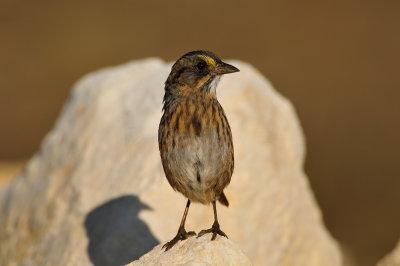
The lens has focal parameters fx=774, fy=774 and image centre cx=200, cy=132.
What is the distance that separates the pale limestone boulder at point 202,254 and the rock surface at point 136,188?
1.30 metres

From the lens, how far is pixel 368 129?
1636cm

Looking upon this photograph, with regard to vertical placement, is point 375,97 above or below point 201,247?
below

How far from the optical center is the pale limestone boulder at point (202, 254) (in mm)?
5250

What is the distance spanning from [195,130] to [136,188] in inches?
57.7

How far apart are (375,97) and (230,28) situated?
6.04 metres

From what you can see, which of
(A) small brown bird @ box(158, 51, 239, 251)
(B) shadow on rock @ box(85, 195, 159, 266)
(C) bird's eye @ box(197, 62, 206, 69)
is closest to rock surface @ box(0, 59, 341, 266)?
(B) shadow on rock @ box(85, 195, 159, 266)

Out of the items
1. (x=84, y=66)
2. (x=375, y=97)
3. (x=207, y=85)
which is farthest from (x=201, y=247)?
(x=84, y=66)

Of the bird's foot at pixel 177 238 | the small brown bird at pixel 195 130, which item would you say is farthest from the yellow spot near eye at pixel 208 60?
the bird's foot at pixel 177 238

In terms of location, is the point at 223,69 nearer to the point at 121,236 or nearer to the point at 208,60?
the point at 208,60

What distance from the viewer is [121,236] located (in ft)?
22.4

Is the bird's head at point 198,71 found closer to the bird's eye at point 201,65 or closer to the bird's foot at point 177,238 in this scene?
the bird's eye at point 201,65

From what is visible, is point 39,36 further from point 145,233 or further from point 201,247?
point 201,247

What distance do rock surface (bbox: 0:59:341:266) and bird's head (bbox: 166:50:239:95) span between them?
4.58ft

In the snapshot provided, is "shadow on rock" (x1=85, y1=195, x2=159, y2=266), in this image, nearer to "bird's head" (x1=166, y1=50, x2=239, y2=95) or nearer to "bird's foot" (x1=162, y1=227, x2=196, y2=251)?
"bird's foot" (x1=162, y1=227, x2=196, y2=251)
